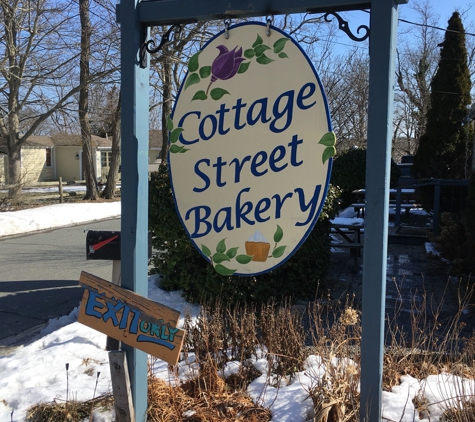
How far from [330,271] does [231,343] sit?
4170mm

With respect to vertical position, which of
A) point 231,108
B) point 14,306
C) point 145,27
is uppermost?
point 145,27

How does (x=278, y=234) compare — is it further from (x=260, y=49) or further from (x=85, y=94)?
(x=85, y=94)

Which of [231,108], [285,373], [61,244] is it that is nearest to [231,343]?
[285,373]

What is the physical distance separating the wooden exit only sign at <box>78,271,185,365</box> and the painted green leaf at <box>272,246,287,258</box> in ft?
1.90

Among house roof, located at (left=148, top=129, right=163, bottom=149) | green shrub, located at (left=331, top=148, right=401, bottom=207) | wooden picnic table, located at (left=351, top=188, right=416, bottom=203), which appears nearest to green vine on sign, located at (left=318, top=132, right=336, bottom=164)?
wooden picnic table, located at (left=351, top=188, right=416, bottom=203)

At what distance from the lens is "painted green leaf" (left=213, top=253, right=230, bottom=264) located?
8.48ft

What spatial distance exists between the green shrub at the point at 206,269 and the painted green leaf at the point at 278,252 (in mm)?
2484

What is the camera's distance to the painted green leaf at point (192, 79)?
101 inches

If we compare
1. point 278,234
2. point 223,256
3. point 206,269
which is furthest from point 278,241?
point 206,269

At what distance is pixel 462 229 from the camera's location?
689 centimetres

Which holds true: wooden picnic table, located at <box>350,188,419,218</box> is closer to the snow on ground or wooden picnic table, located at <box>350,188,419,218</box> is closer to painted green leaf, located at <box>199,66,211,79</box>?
the snow on ground

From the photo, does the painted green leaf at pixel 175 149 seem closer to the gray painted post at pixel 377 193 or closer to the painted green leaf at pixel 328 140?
the painted green leaf at pixel 328 140

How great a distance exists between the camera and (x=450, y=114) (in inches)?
518

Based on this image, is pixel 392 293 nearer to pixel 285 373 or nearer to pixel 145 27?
pixel 285 373
